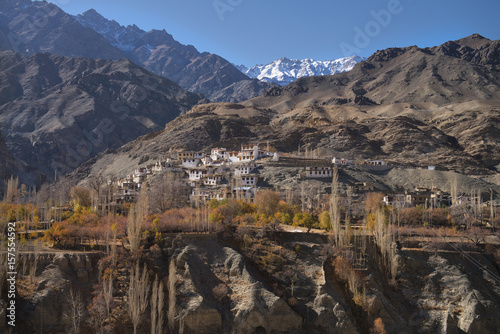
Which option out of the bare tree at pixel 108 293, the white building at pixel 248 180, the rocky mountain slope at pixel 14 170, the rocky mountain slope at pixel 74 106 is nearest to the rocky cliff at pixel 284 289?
the bare tree at pixel 108 293

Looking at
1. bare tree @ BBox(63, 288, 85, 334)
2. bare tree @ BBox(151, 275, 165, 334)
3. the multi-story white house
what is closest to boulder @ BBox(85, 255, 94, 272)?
bare tree @ BBox(63, 288, 85, 334)

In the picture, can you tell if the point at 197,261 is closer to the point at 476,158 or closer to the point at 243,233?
the point at 243,233

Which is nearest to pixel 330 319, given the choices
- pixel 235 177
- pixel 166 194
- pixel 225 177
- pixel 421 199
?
pixel 166 194

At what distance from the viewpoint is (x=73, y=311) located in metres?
28.3

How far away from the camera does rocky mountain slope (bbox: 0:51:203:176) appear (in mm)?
128000

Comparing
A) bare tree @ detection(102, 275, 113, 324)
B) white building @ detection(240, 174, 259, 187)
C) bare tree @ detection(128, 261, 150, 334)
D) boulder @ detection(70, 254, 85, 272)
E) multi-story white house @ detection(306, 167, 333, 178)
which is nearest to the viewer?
bare tree @ detection(102, 275, 113, 324)

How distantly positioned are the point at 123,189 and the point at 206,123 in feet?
162

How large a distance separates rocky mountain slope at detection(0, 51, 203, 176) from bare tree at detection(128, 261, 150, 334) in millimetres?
99067

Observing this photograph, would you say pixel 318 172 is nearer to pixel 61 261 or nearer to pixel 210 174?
pixel 210 174

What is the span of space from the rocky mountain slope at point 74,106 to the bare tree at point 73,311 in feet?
326

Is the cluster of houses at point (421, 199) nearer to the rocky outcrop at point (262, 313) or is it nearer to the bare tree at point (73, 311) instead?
the rocky outcrop at point (262, 313)

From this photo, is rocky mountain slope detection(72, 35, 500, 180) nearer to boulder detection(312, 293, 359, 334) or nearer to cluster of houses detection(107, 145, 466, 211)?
cluster of houses detection(107, 145, 466, 211)

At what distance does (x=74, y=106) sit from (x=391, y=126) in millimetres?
94884

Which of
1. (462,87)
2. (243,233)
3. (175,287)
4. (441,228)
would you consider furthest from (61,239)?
(462,87)
